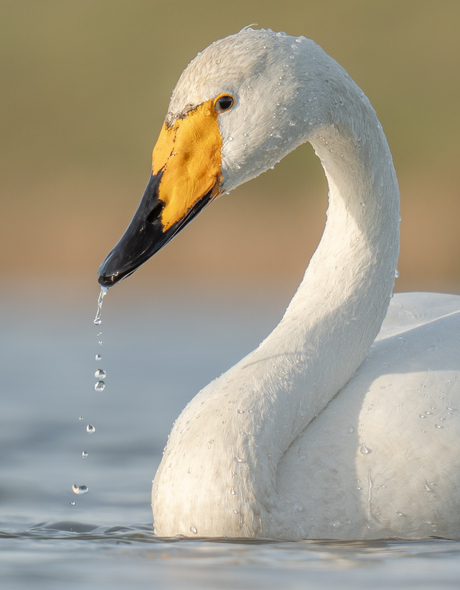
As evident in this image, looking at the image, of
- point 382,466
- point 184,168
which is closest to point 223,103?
point 184,168

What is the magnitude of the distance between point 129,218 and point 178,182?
1213cm

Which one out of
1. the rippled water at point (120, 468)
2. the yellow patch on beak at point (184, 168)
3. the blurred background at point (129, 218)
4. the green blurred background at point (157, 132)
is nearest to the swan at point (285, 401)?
the yellow patch on beak at point (184, 168)

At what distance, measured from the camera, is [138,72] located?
78.2 ft

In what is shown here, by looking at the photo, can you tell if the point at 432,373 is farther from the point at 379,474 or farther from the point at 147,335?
the point at 147,335

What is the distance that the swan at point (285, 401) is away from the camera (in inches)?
139

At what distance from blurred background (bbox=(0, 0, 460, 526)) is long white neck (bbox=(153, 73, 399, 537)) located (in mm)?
814

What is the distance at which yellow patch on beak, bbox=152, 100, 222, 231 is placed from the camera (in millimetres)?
3584

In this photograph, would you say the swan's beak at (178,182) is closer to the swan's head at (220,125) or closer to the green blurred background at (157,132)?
the swan's head at (220,125)

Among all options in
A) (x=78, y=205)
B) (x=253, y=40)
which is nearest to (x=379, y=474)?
(x=253, y=40)

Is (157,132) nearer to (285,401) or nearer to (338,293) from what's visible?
(338,293)

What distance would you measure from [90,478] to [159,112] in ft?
58.6

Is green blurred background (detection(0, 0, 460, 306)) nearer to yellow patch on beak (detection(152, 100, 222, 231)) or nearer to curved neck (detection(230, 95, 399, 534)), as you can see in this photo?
curved neck (detection(230, 95, 399, 534))

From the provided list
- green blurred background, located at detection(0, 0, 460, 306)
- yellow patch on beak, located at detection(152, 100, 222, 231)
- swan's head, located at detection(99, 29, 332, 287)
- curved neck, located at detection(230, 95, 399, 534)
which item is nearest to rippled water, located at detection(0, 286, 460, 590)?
curved neck, located at detection(230, 95, 399, 534)

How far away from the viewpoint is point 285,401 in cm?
379
